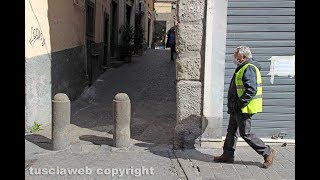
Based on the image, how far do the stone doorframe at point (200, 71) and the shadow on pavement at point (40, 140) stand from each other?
6.63 ft

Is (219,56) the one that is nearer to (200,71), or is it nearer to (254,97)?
(200,71)

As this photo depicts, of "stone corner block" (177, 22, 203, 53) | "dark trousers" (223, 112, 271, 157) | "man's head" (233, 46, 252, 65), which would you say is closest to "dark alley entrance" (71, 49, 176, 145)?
"dark trousers" (223, 112, 271, 157)

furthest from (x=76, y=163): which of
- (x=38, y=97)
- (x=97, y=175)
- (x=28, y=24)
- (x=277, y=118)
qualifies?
(x=277, y=118)

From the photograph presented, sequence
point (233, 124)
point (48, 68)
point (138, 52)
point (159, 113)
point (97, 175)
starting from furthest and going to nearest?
point (138, 52) < point (159, 113) < point (48, 68) < point (233, 124) < point (97, 175)

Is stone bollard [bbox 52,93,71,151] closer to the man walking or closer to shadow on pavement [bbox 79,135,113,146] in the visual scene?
shadow on pavement [bbox 79,135,113,146]

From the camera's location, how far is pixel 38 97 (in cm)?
690

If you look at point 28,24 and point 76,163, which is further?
point 28,24

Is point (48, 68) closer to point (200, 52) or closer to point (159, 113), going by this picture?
point (159, 113)

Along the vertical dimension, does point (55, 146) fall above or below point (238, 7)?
below

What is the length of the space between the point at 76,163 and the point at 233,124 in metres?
2.20

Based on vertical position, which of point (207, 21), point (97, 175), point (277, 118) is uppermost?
point (207, 21)

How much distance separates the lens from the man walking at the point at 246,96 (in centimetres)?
478

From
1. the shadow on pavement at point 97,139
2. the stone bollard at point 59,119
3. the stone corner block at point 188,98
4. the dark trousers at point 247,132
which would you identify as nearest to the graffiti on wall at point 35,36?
the stone bollard at point 59,119

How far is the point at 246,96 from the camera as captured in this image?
15.7 ft
